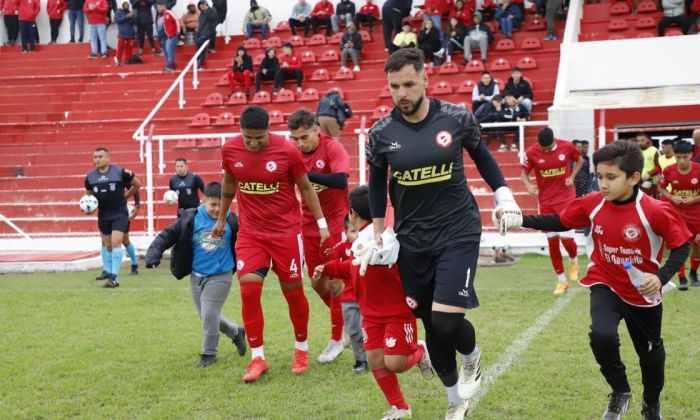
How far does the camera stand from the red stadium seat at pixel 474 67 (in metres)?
21.5

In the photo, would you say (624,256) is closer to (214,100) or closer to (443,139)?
(443,139)

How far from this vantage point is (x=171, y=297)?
11625 millimetres

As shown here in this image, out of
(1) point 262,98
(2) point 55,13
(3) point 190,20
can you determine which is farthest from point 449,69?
(2) point 55,13

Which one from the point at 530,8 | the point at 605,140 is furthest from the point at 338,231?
the point at 530,8

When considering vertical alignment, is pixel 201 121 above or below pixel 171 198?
above

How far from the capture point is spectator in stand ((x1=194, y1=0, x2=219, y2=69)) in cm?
2470

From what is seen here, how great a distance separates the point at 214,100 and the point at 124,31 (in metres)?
4.71

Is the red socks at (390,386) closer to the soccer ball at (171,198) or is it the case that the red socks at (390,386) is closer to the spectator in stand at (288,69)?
the soccer ball at (171,198)

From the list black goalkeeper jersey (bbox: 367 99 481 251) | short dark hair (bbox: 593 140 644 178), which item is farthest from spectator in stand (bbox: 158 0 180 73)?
short dark hair (bbox: 593 140 644 178)

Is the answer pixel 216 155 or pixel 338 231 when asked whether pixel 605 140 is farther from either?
pixel 338 231

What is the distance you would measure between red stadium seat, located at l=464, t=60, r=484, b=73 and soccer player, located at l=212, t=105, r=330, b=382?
49.5 feet

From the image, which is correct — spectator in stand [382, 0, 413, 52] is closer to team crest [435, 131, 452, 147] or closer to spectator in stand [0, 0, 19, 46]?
spectator in stand [0, 0, 19, 46]

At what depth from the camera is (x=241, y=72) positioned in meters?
23.1

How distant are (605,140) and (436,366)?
38.9ft
